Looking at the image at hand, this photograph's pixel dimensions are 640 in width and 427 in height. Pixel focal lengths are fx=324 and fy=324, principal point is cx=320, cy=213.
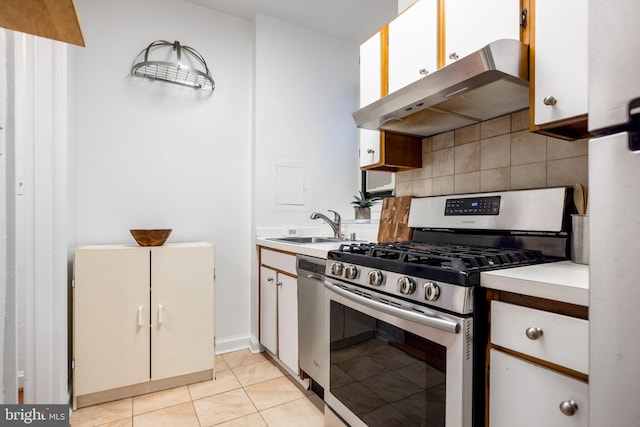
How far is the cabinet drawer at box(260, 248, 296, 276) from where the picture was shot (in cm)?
198

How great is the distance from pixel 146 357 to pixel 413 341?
163 centimetres

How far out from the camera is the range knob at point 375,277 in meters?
1.23

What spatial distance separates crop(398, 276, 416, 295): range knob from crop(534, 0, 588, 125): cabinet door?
28.6 inches

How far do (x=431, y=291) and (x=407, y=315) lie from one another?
5.2 inches

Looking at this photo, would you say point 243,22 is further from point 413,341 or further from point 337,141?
point 413,341

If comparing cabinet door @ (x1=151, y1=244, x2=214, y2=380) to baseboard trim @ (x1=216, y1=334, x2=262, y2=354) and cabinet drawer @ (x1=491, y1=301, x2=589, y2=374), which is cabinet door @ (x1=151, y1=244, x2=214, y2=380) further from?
cabinet drawer @ (x1=491, y1=301, x2=589, y2=374)

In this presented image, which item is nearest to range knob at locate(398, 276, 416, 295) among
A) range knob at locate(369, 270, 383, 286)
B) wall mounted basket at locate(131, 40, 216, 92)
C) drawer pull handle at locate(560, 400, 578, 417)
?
range knob at locate(369, 270, 383, 286)

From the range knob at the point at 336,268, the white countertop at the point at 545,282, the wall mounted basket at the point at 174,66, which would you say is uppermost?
the wall mounted basket at the point at 174,66

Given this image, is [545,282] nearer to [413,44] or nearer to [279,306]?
[413,44]

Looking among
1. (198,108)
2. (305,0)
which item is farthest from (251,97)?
(305,0)

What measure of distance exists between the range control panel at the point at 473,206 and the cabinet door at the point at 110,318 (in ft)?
5.77

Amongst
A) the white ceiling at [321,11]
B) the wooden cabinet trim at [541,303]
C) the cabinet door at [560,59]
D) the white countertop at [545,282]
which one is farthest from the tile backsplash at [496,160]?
the white ceiling at [321,11]

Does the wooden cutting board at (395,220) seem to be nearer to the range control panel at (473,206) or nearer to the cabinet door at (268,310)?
the range control panel at (473,206)

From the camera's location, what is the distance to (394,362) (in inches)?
47.2
